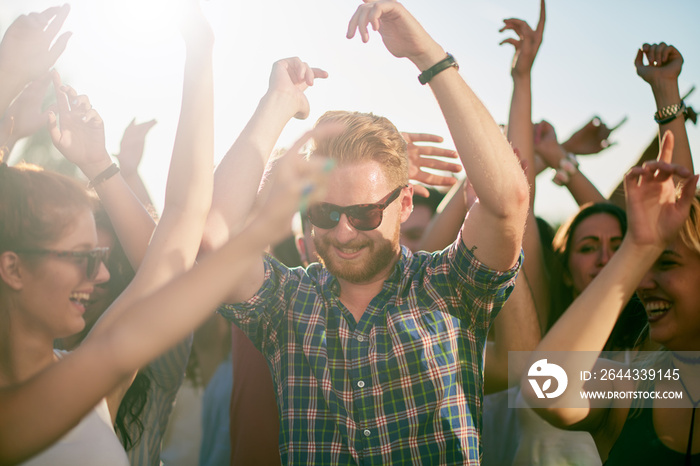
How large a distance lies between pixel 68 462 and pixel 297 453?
83cm

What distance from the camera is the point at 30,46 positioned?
2555mm

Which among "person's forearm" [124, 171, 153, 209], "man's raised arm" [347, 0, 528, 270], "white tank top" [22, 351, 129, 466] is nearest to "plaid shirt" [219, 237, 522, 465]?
"man's raised arm" [347, 0, 528, 270]

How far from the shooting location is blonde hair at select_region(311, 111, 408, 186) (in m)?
2.54

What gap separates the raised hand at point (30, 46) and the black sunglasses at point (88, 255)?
93 centimetres

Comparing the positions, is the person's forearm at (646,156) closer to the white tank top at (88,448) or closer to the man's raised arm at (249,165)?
the man's raised arm at (249,165)

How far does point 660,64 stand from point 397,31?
252 centimetres

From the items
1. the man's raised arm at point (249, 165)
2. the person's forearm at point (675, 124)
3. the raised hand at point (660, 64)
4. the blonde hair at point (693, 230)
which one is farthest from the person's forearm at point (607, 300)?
the raised hand at point (660, 64)

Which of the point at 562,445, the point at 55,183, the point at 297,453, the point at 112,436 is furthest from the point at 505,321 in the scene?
the point at 55,183

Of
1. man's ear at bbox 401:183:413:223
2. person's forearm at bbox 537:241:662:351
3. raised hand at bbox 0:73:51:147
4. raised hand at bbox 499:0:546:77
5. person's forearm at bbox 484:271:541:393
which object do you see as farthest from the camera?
raised hand at bbox 499:0:546:77

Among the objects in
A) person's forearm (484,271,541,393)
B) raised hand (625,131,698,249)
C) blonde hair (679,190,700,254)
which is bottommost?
person's forearm (484,271,541,393)

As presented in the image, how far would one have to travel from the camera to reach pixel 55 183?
2.22 meters

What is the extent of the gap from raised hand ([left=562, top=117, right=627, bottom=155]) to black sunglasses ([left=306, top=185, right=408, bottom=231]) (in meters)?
2.70

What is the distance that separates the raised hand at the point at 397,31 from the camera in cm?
197

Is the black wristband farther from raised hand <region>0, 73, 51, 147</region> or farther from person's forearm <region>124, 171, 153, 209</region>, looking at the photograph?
person's forearm <region>124, 171, 153, 209</region>
